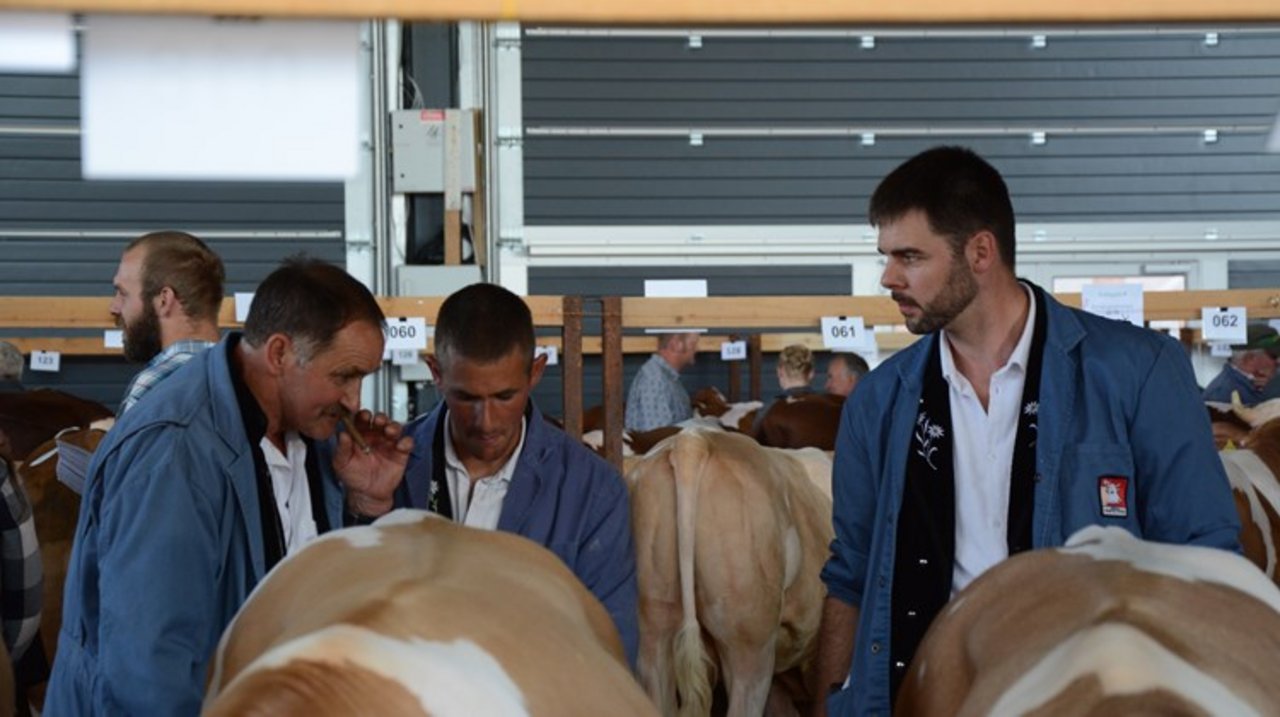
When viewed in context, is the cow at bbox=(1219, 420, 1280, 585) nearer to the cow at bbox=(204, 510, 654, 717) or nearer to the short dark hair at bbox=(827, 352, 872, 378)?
the cow at bbox=(204, 510, 654, 717)

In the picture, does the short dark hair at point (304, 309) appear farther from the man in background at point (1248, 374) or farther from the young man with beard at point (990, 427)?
the man in background at point (1248, 374)

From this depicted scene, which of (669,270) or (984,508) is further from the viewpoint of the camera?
(669,270)

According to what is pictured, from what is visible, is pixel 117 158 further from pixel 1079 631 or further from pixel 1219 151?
pixel 1219 151

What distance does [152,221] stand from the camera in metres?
14.6

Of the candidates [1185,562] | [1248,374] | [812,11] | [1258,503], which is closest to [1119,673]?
[1185,562]

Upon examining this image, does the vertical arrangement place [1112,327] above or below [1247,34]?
below

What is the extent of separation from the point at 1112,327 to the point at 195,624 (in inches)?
71.2

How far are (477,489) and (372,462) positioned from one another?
433 millimetres

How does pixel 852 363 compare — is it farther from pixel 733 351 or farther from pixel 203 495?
pixel 203 495

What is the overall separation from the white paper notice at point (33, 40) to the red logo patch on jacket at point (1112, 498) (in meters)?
1.98

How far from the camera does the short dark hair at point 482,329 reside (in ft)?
11.9

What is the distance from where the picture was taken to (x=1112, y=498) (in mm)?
3117

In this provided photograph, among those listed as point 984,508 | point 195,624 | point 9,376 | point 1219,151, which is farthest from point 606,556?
point 1219,151

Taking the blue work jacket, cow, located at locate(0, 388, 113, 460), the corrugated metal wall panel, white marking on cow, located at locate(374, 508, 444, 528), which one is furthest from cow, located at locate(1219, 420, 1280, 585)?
the corrugated metal wall panel
